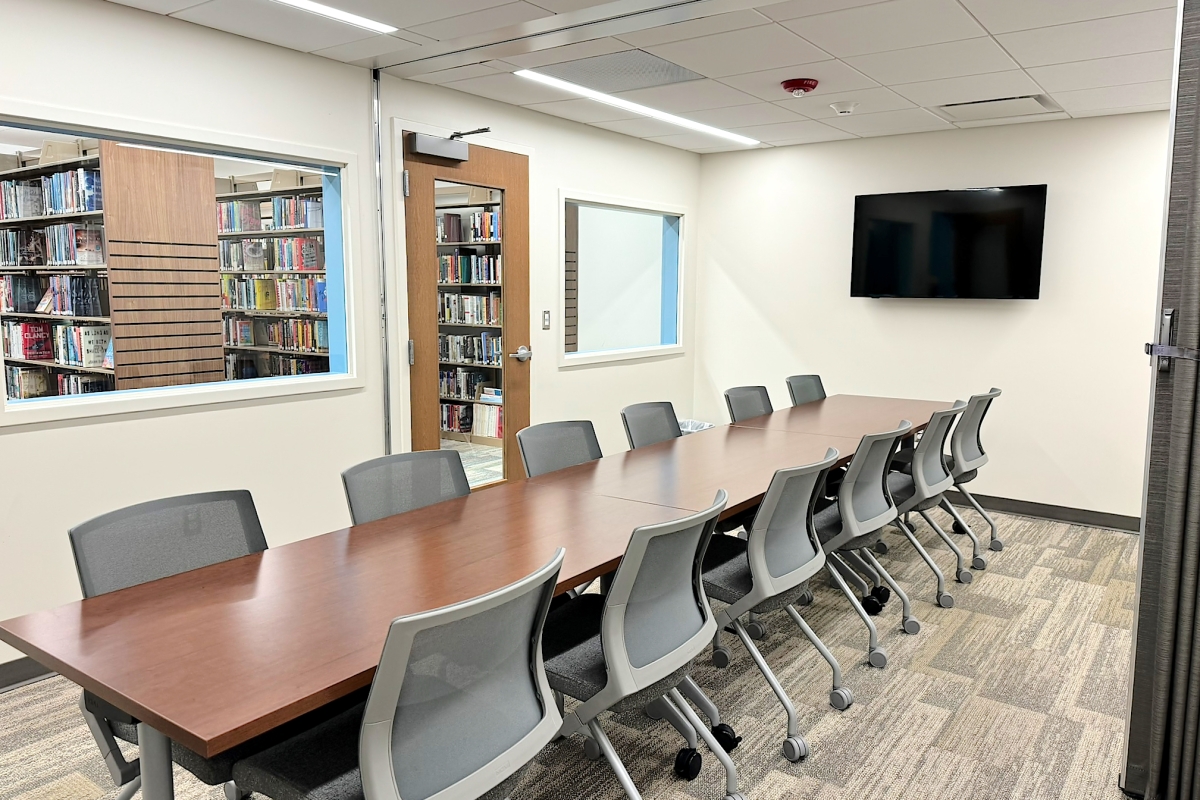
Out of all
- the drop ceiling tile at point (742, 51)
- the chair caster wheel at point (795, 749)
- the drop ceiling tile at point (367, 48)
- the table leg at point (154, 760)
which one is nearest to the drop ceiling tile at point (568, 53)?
the drop ceiling tile at point (742, 51)

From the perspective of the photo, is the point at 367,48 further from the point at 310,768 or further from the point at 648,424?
the point at 310,768

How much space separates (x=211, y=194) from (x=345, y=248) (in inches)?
28.1

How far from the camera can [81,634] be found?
1.88m

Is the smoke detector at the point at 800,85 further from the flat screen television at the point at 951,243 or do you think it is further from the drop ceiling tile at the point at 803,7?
the flat screen television at the point at 951,243

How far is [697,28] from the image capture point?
3.72 metres

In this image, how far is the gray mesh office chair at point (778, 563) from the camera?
8.98 feet

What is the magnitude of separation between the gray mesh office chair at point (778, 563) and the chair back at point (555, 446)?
2.89 feet

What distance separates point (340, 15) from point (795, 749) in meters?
3.34

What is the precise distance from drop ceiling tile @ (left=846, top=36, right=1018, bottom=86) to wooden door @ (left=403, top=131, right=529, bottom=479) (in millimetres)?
2184

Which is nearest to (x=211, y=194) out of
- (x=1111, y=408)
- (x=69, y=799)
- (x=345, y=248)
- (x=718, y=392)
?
(x=345, y=248)

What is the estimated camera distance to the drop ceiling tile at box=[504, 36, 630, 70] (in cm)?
396

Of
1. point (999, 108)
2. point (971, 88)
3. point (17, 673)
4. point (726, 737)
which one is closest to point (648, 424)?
point (726, 737)

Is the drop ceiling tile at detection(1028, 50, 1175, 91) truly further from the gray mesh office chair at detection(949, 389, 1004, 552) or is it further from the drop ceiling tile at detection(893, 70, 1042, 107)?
the gray mesh office chair at detection(949, 389, 1004, 552)

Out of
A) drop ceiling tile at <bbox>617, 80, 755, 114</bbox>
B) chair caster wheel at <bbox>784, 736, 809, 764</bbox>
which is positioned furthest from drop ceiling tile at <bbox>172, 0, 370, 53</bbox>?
chair caster wheel at <bbox>784, 736, 809, 764</bbox>
